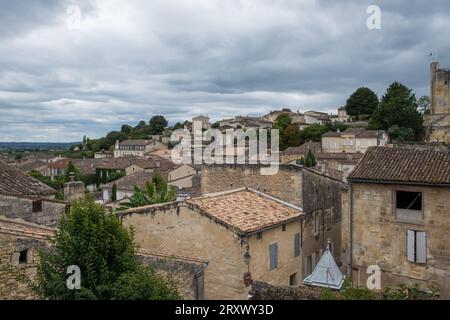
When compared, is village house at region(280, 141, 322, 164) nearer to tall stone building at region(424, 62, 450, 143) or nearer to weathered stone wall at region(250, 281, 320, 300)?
tall stone building at region(424, 62, 450, 143)

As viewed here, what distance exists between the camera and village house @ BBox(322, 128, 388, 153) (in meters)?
67.9

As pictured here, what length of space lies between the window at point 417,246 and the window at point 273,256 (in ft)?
→ 18.2

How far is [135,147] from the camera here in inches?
4370

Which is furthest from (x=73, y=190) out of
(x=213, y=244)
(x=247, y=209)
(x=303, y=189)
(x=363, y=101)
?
(x=363, y=101)

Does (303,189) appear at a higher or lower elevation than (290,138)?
lower

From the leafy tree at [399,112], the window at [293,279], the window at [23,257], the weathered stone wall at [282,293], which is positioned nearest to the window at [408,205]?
the window at [293,279]

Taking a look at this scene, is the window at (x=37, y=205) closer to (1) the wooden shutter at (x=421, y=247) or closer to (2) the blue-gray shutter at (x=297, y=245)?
(2) the blue-gray shutter at (x=297, y=245)

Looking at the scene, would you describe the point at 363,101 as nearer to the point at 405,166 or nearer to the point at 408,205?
the point at 405,166

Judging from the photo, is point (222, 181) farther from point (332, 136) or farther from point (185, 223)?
point (332, 136)

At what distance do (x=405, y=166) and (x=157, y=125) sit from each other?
393 ft

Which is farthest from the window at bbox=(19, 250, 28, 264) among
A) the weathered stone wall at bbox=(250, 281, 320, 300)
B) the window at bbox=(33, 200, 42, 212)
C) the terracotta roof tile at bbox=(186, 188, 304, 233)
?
the terracotta roof tile at bbox=(186, 188, 304, 233)

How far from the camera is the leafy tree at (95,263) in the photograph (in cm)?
943

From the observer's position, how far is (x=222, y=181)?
2259cm
